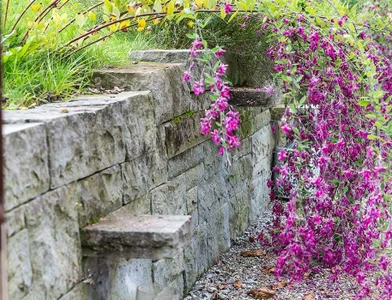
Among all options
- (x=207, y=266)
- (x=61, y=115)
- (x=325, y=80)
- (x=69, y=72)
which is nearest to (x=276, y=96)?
(x=325, y=80)

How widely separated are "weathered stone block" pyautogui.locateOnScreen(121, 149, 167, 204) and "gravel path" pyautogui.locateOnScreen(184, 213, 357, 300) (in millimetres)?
947

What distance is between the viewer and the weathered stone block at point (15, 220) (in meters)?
2.03

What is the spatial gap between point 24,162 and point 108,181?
74cm

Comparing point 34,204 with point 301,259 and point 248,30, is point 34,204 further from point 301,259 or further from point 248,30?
point 248,30

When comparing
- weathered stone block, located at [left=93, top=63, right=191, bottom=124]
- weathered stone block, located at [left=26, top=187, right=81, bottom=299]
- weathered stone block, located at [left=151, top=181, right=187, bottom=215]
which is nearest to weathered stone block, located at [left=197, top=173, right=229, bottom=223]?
weathered stone block, located at [left=151, top=181, right=187, bottom=215]

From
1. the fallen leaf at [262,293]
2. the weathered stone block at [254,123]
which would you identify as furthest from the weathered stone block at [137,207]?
the weathered stone block at [254,123]

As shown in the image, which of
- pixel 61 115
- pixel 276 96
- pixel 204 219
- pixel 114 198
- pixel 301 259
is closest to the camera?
pixel 61 115

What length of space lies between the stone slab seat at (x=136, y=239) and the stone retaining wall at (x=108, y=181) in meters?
0.06

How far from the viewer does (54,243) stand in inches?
92.4

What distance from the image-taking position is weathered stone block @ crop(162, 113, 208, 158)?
367 centimetres

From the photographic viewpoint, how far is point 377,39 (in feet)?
19.4

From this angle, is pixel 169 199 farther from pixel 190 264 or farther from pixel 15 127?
pixel 15 127

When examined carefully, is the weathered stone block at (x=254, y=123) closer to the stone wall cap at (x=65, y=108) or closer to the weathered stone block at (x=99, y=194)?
the stone wall cap at (x=65, y=108)

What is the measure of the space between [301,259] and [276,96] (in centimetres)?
154
